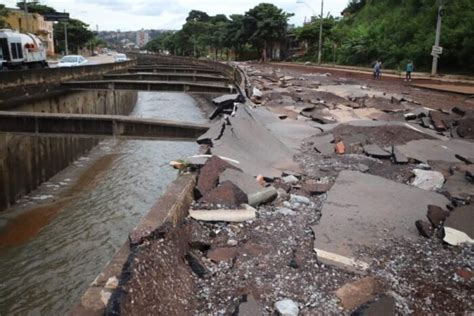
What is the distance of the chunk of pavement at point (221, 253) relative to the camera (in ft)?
12.0

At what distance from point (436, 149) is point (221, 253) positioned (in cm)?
596

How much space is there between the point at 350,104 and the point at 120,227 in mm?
8754

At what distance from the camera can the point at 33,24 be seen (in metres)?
63.4

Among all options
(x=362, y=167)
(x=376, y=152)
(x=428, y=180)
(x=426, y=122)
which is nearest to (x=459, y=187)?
(x=428, y=180)

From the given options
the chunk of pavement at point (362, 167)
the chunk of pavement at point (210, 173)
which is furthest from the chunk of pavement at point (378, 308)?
the chunk of pavement at point (362, 167)

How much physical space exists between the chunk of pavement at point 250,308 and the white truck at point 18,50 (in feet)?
82.0

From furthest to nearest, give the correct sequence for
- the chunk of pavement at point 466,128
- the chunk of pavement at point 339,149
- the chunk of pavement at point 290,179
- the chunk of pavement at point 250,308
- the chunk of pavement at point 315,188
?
the chunk of pavement at point 466,128, the chunk of pavement at point 339,149, the chunk of pavement at point 290,179, the chunk of pavement at point 315,188, the chunk of pavement at point 250,308

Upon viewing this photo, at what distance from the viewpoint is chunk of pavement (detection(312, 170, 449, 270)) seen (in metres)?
4.03

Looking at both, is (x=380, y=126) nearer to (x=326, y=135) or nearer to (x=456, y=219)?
(x=326, y=135)

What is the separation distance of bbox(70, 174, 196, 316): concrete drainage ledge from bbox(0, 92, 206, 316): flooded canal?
209 inches

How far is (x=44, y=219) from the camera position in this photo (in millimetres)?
12602

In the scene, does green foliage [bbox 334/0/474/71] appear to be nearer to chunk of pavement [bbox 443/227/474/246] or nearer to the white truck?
chunk of pavement [bbox 443/227/474/246]

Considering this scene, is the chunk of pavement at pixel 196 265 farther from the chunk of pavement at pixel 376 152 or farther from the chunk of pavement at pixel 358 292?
the chunk of pavement at pixel 376 152

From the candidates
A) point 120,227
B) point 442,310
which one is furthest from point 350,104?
point 442,310
